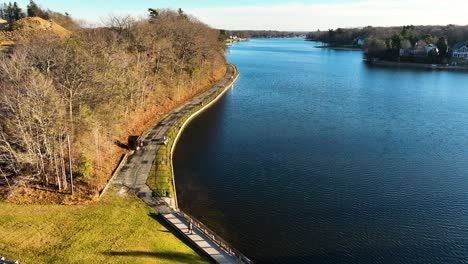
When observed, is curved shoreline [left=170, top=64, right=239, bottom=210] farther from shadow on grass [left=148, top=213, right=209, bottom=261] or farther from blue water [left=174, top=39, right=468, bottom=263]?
shadow on grass [left=148, top=213, right=209, bottom=261]

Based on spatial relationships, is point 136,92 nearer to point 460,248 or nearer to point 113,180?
point 113,180

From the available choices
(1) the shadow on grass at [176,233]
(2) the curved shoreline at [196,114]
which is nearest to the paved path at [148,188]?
(1) the shadow on grass at [176,233]

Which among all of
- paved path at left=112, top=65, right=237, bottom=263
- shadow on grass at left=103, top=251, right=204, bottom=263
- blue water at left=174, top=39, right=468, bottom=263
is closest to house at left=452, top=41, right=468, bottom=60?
blue water at left=174, top=39, right=468, bottom=263

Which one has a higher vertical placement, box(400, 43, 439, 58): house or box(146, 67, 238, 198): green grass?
box(400, 43, 439, 58): house

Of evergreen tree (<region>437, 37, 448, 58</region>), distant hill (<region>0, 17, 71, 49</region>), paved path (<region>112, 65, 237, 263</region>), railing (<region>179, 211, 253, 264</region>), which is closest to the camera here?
railing (<region>179, 211, 253, 264</region>)

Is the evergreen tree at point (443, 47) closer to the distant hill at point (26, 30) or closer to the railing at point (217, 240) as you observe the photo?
the distant hill at point (26, 30)

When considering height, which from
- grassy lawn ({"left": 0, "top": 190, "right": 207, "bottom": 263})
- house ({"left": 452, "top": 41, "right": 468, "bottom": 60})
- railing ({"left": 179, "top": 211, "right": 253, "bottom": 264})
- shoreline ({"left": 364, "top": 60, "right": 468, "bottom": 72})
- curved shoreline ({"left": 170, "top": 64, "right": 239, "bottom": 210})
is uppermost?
house ({"left": 452, "top": 41, "right": 468, "bottom": 60})

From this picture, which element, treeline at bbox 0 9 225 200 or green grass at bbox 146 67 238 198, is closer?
treeline at bbox 0 9 225 200

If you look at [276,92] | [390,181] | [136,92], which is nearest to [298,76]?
[276,92]
